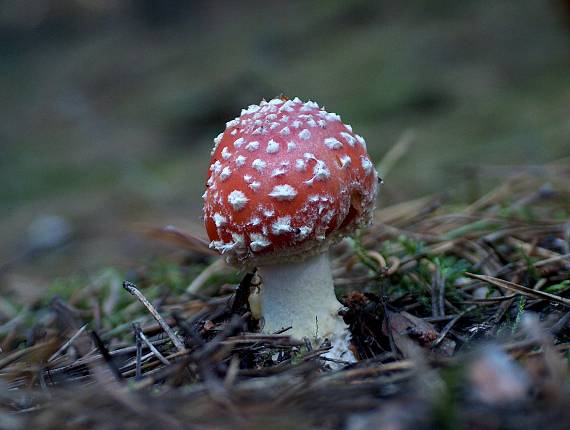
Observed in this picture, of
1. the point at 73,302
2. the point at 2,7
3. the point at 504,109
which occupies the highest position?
the point at 2,7

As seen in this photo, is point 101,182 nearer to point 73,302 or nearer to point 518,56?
point 73,302

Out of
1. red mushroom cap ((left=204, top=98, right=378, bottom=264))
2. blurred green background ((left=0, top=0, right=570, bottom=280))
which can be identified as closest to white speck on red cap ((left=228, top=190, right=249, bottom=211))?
red mushroom cap ((left=204, top=98, right=378, bottom=264))

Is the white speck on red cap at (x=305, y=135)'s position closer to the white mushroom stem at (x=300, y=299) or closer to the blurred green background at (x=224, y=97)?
the white mushroom stem at (x=300, y=299)

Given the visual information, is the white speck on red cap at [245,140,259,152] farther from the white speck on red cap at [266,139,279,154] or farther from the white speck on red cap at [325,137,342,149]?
the white speck on red cap at [325,137,342,149]

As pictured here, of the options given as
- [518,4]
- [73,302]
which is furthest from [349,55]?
[73,302]

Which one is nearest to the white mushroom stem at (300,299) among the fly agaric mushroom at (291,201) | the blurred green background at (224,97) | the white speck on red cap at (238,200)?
the fly agaric mushroom at (291,201)
